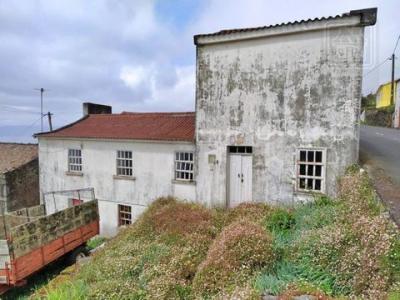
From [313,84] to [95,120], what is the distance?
44.8 feet

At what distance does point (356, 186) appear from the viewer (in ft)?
27.0

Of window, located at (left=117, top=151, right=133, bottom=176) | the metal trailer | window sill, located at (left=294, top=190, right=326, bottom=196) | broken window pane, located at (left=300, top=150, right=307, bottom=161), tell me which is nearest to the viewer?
the metal trailer

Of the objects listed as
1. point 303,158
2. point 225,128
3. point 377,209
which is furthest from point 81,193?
point 377,209

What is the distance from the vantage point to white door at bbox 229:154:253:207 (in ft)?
42.5

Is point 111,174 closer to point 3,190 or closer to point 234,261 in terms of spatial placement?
point 3,190

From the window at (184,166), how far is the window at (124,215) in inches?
139

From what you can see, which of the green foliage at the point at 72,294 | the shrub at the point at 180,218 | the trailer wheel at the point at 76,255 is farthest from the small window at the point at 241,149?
the trailer wheel at the point at 76,255

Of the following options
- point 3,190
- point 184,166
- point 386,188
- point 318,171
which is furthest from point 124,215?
point 386,188

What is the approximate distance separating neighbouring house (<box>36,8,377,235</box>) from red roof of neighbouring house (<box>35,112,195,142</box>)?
0.11m

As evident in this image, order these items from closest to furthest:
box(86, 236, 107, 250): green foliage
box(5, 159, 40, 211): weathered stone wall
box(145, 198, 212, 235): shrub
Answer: box(145, 198, 212, 235): shrub → box(86, 236, 107, 250): green foliage → box(5, 159, 40, 211): weathered stone wall

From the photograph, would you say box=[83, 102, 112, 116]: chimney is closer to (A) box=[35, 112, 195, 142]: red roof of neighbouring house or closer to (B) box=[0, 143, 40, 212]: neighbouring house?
(A) box=[35, 112, 195, 142]: red roof of neighbouring house

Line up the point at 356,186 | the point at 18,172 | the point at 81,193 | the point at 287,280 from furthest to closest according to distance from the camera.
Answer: the point at 18,172
the point at 81,193
the point at 356,186
the point at 287,280

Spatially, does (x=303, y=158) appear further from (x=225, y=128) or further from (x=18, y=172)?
(x=18, y=172)

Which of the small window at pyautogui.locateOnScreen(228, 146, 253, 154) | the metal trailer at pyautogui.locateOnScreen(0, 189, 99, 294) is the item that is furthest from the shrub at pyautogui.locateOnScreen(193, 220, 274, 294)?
the metal trailer at pyautogui.locateOnScreen(0, 189, 99, 294)
